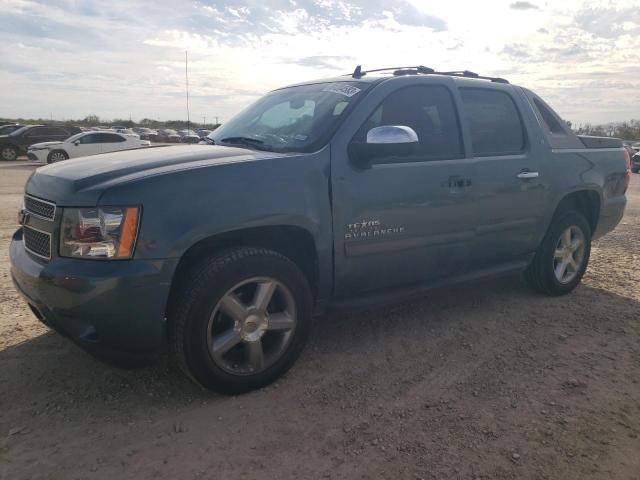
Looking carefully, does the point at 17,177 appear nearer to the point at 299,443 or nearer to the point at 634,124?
the point at 299,443

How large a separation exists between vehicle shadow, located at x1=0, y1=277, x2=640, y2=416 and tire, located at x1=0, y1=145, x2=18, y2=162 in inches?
919

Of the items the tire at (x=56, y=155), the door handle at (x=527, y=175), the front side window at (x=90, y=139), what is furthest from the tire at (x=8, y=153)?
the door handle at (x=527, y=175)

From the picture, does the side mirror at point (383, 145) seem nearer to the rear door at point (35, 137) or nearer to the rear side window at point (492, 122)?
the rear side window at point (492, 122)

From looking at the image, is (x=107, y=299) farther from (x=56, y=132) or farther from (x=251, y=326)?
(x=56, y=132)

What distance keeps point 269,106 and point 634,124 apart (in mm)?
64232

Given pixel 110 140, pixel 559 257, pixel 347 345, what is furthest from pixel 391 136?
pixel 110 140

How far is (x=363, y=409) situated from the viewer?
9.26 ft

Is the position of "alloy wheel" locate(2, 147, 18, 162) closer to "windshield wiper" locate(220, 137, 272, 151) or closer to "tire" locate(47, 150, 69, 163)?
"tire" locate(47, 150, 69, 163)

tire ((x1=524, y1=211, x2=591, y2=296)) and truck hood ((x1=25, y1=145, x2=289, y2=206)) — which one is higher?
truck hood ((x1=25, y1=145, x2=289, y2=206))

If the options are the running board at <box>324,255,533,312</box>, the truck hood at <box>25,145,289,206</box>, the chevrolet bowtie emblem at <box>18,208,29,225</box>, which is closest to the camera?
the truck hood at <box>25,145,289,206</box>

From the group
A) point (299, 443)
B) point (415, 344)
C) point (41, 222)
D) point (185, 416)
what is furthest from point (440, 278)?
point (41, 222)

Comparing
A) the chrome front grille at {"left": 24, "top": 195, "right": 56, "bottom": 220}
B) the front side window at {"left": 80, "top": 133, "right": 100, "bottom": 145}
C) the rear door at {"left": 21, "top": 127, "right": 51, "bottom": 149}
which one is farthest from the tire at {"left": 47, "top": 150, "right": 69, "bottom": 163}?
the chrome front grille at {"left": 24, "top": 195, "right": 56, "bottom": 220}

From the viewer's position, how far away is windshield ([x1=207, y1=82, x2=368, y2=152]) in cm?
328

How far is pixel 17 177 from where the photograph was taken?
608 inches
